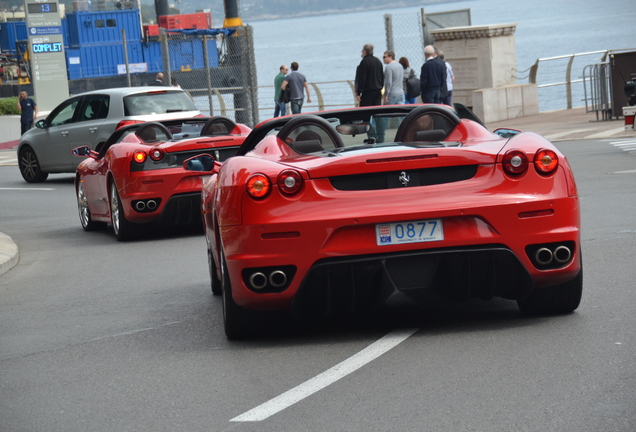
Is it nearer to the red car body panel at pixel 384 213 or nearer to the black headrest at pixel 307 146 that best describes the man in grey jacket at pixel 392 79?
the black headrest at pixel 307 146

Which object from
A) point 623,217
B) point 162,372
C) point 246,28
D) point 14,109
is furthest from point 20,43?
point 162,372

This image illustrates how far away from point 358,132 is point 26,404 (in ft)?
8.97

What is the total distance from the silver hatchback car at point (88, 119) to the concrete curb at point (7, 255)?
642cm

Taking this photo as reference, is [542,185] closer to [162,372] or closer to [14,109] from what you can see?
[162,372]

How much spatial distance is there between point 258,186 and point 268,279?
0.48 metres

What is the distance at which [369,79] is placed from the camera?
2086cm

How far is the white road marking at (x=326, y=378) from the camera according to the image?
4.60 metres

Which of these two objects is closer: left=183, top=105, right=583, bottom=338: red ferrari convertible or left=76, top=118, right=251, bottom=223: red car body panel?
left=183, top=105, right=583, bottom=338: red ferrari convertible

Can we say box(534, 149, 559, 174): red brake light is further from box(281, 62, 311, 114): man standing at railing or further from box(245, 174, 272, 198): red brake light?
box(281, 62, 311, 114): man standing at railing

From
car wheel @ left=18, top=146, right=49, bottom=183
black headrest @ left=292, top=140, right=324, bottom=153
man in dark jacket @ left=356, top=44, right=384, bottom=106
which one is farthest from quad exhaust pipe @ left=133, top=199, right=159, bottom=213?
car wheel @ left=18, top=146, right=49, bottom=183

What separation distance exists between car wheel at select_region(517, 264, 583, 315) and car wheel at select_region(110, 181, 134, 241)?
6291mm

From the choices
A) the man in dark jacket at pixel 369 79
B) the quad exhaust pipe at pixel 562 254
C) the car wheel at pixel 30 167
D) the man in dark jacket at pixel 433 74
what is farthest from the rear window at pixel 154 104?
the quad exhaust pipe at pixel 562 254

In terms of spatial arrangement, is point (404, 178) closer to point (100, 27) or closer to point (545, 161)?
point (545, 161)

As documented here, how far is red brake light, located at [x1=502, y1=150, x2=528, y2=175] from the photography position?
5773 millimetres
